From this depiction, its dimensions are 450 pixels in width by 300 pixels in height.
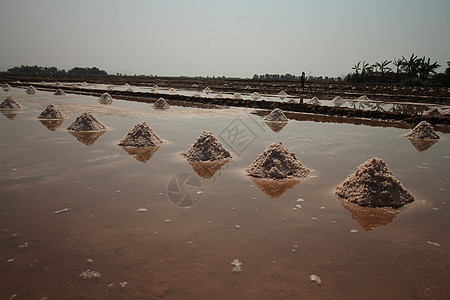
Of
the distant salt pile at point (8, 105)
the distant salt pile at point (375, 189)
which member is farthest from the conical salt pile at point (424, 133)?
the distant salt pile at point (8, 105)

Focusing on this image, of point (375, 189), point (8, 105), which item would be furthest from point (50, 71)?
point (375, 189)

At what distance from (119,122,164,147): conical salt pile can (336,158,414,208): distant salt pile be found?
4599 millimetres

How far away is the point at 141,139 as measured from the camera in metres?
7.25

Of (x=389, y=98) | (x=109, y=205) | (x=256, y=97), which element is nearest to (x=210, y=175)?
(x=109, y=205)

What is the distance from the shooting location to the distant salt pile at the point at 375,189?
13.5 feet

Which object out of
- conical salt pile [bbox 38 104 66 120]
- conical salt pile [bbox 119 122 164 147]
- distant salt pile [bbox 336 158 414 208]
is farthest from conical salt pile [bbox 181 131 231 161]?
conical salt pile [bbox 38 104 66 120]

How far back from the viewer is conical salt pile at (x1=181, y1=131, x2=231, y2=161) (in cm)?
614

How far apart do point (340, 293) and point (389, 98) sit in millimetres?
25107

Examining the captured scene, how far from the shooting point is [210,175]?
5262mm

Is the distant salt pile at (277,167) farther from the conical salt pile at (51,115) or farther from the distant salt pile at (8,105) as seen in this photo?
the distant salt pile at (8,105)

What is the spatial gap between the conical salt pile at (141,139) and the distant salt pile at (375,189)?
460 centimetres

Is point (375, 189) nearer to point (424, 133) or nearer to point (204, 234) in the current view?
point (204, 234)

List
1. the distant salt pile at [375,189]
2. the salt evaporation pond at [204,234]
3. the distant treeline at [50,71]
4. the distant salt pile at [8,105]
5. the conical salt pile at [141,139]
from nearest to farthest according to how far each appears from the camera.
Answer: the salt evaporation pond at [204,234]
the distant salt pile at [375,189]
the conical salt pile at [141,139]
the distant salt pile at [8,105]
the distant treeline at [50,71]

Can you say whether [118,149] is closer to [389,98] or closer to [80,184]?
[80,184]
